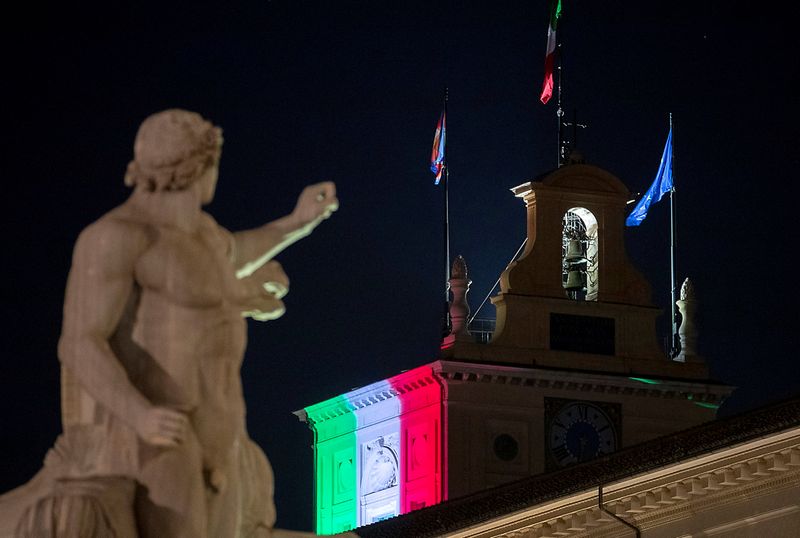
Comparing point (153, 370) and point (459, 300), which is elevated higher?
point (459, 300)

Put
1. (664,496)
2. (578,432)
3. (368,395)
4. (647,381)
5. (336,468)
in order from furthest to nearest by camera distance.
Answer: (336,468) → (368,395) → (647,381) → (578,432) → (664,496)

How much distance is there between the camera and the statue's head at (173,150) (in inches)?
597

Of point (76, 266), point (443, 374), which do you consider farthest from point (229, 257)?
point (443, 374)

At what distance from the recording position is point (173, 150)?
15.2m

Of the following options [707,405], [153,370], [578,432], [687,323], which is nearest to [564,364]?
[578,432]

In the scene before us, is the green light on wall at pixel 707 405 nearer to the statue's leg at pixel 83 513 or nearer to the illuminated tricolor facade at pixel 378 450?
the illuminated tricolor facade at pixel 378 450

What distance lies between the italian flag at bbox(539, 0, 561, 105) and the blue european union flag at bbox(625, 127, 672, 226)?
3.48 metres

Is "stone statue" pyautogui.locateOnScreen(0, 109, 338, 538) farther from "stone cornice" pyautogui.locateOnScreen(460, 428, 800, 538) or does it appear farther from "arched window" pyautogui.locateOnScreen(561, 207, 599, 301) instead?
"arched window" pyautogui.locateOnScreen(561, 207, 599, 301)

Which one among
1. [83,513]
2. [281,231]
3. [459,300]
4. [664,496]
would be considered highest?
[459,300]

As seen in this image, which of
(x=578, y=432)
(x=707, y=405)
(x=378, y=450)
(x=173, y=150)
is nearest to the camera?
(x=173, y=150)

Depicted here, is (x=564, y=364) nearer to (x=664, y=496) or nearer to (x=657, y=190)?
(x=657, y=190)

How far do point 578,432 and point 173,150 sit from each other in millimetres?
66674

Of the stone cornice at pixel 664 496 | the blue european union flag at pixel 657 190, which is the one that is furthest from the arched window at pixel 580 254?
the stone cornice at pixel 664 496

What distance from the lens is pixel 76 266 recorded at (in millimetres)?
15000
